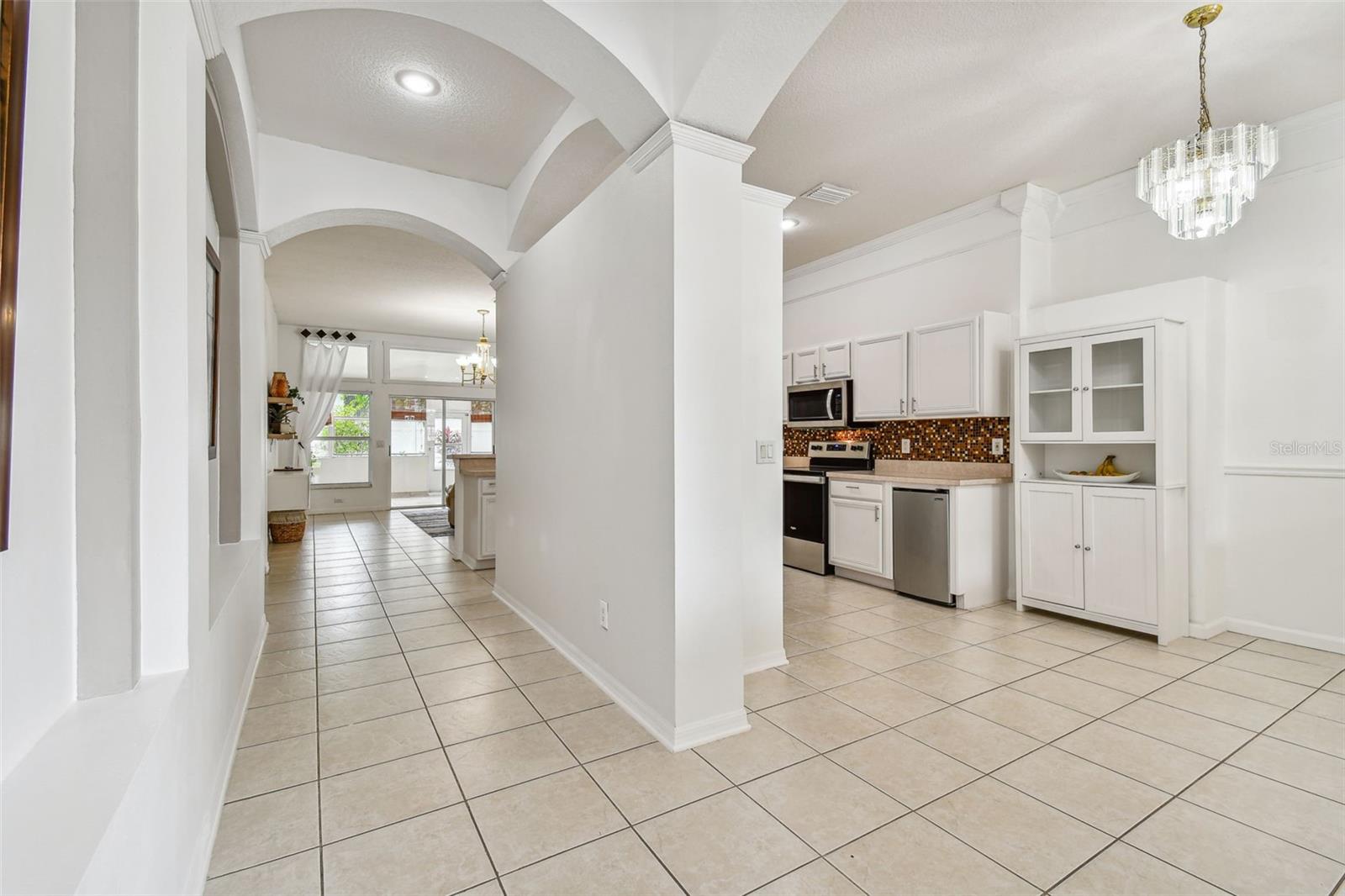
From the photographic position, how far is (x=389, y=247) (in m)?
5.57

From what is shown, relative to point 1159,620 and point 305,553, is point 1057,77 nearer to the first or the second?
point 1159,620

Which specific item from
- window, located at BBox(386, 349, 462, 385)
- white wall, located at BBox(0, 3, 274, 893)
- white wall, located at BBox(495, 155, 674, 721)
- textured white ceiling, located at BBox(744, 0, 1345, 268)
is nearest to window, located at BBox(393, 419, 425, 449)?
window, located at BBox(386, 349, 462, 385)

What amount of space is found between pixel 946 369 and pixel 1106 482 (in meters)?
1.30

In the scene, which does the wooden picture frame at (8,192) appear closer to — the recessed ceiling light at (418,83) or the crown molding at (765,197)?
the recessed ceiling light at (418,83)

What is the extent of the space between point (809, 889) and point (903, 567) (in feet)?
10.6

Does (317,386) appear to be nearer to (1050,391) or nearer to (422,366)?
(422,366)

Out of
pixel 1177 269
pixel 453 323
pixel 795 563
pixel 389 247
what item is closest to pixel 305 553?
pixel 389 247

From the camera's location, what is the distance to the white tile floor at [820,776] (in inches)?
64.4

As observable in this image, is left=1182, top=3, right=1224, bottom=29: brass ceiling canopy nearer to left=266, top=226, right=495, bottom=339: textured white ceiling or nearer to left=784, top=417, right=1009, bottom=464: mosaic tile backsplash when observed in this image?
left=784, top=417, right=1009, bottom=464: mosaic tile backsplash

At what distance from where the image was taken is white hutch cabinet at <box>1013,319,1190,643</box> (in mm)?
3500

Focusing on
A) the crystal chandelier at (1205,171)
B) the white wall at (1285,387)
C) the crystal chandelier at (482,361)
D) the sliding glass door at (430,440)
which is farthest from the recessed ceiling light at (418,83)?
the sliding glass door at (430,440)

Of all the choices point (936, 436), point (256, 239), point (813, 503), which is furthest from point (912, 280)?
point (256, 239)

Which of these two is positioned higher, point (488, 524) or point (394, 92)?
point (394, 92)

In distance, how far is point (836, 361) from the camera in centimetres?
550
